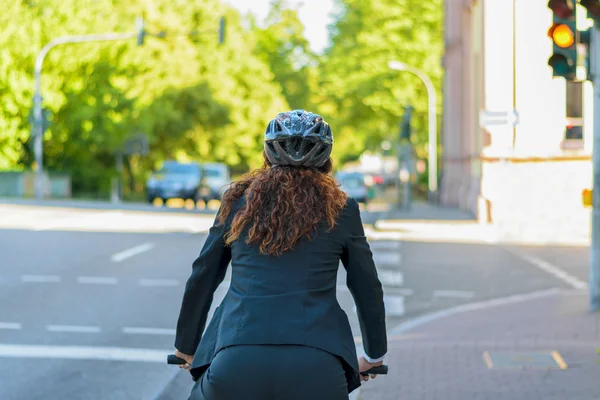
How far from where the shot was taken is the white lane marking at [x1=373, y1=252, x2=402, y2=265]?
54.4 feet

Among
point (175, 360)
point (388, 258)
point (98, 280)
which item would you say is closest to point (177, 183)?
point (388, 258)

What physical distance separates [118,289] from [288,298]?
9.43m

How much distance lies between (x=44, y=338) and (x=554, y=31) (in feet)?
17.8

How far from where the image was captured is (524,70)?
2547 centimetres

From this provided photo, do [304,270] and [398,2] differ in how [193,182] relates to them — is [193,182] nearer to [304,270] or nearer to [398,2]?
[398,2]

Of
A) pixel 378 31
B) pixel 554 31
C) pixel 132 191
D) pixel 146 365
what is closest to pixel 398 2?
pixel 378 31

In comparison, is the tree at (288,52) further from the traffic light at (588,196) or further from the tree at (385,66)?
the traffic light at (588,196)

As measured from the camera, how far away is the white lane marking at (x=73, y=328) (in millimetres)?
9125

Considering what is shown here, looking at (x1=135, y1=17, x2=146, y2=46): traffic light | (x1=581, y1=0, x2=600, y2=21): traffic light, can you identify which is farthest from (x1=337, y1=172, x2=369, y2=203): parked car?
(x1=581, y1=0, x2=600, y2=21): traffic light

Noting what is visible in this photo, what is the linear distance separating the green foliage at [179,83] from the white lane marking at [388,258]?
18.6 m

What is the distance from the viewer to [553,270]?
15812mm

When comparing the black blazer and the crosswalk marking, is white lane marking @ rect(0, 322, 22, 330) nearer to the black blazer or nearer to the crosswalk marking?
the crosswalk marking

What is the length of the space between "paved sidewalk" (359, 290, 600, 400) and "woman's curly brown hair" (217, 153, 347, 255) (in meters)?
3.59

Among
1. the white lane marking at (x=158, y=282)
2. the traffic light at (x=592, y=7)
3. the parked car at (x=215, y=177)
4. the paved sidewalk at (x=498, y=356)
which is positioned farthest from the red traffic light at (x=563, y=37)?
the parked car at (x=215, y=177)
